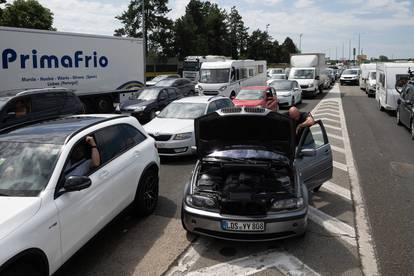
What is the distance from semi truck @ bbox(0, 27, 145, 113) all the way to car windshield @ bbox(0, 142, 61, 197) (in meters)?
10.4

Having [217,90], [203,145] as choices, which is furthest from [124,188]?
[217,90]

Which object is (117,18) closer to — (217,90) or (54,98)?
(217,90)

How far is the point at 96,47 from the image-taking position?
1742 cm

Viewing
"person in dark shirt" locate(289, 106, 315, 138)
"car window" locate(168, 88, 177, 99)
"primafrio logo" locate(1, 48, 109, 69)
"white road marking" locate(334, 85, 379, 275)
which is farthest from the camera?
"car window" locate(168, 88, 177, 99)

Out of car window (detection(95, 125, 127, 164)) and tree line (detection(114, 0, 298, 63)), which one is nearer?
car window (detection(95, 125, 127, 164))

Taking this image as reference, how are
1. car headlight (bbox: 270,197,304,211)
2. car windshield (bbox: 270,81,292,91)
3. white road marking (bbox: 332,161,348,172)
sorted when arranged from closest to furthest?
car headlight (bbox: 270,197,304,211) < white road marking (bbox: 332,161,348,172) < car windshield (bbox: 270,81,292,91)

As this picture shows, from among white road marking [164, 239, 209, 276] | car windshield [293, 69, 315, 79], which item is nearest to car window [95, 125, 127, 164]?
white road marking [164, 239, 209, 276]

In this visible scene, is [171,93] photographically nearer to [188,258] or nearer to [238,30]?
[188,258]

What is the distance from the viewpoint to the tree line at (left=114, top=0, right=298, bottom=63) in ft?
206

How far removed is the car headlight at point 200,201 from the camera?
502cm

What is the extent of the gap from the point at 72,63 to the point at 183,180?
33.0 ft

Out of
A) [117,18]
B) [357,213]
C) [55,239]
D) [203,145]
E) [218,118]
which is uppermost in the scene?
[117,18]

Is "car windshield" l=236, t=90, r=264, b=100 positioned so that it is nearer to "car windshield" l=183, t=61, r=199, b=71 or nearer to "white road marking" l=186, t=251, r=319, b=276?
"white road marking" l=186, t=251, r=319, b=276

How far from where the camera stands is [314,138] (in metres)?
7.12
